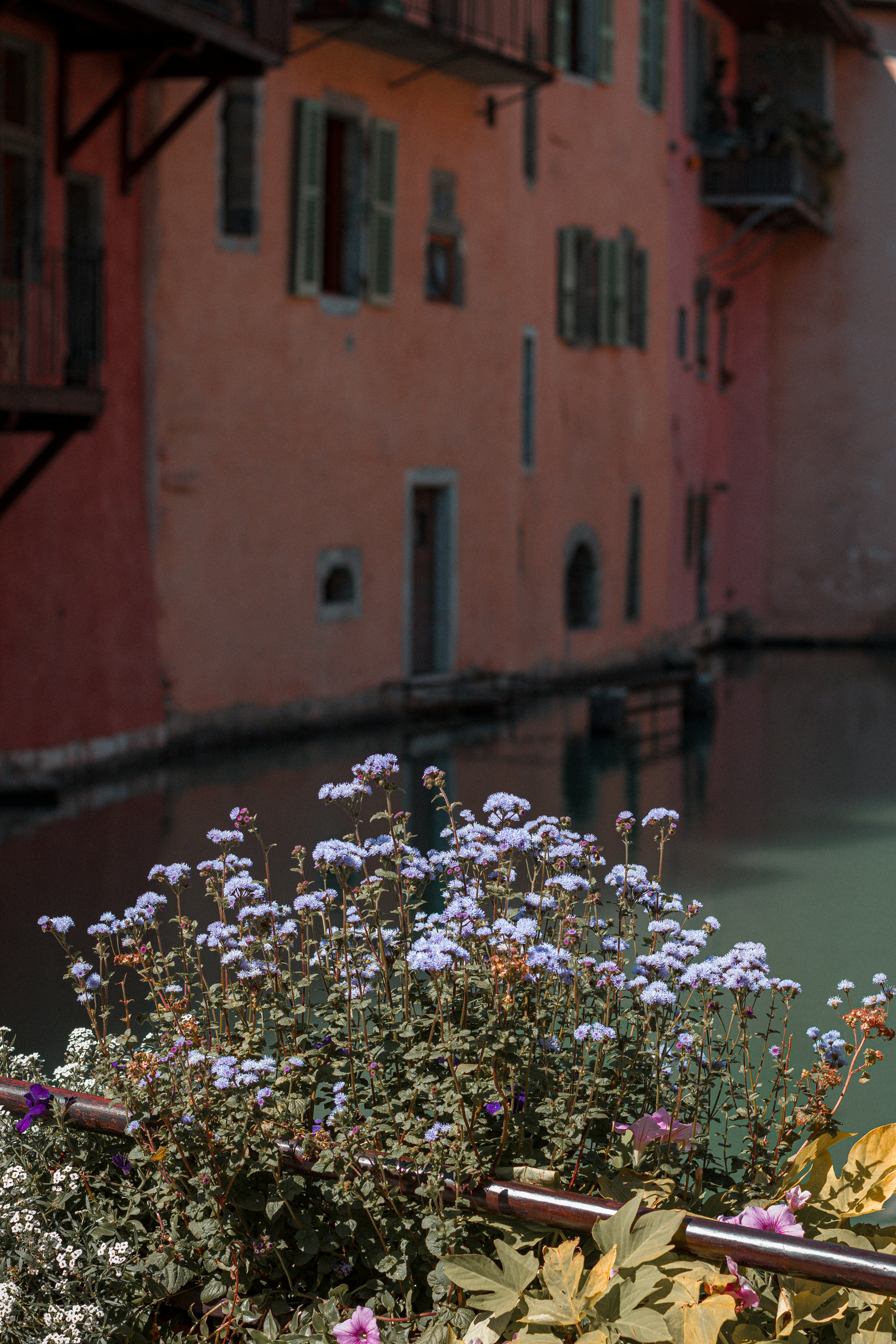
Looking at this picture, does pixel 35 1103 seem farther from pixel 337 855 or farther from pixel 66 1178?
pixel 337 855

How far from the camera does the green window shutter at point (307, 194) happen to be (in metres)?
15.2

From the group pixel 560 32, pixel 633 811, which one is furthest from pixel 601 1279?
pixel 560 32

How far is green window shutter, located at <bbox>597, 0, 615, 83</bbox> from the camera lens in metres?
20.9

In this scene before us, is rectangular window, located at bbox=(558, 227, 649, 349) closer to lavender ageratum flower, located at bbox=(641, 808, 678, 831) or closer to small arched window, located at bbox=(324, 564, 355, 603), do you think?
small arched window, located at bbox=(324, 564, 355, 603)

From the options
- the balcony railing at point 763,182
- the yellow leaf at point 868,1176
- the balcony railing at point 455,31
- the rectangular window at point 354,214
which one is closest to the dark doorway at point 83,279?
the rectangular window at point 354,214

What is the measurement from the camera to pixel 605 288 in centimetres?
2156

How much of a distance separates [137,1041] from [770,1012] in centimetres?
145

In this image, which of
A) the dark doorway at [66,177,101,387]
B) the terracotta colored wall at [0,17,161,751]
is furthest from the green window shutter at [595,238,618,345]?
the dark doorway at [66,177,101,387]

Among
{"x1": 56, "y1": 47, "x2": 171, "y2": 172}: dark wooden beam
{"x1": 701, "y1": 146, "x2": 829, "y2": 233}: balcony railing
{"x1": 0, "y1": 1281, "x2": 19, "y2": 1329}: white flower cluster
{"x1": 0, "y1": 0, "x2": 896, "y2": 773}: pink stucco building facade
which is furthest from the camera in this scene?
{"x1": 701, "y1": 146, "x2": 829, "y2": 233}: balcony railing

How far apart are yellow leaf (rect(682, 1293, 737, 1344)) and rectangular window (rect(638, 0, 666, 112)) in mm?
21271

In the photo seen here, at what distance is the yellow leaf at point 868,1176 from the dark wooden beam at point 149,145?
37.3 feet

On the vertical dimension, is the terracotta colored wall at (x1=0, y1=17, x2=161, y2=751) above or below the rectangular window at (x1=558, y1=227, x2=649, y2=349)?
below

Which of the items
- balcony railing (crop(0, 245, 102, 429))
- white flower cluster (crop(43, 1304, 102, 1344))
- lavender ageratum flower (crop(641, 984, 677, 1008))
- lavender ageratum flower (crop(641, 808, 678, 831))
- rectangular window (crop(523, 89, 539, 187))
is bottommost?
white flower cluster (crop(43, 1304, 102, 1344))

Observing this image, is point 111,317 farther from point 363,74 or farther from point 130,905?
point 130,905
